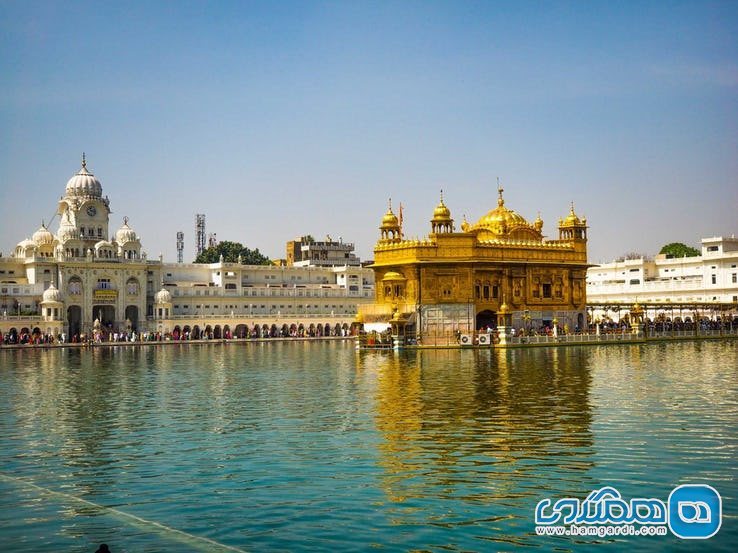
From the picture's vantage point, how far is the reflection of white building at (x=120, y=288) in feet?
274

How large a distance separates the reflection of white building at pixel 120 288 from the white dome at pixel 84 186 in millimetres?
98

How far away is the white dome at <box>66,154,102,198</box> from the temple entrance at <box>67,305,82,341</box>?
11.9 meters

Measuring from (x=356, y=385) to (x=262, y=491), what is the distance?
16.2m

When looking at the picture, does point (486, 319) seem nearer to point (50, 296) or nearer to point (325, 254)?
point (50, 296)

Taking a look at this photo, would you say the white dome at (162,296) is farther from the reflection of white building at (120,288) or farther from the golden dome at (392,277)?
the golden dome at (392,277)

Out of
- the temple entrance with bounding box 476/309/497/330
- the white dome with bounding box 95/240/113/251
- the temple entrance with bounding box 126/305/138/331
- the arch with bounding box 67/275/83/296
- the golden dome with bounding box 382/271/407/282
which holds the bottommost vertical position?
the temple entrance with bounding box 476/309/497/330

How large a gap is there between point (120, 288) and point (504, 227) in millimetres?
41096

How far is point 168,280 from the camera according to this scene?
94312 millimetres

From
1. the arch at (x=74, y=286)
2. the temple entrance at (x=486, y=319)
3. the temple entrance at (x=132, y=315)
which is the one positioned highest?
the arch at (x=74, y=286)

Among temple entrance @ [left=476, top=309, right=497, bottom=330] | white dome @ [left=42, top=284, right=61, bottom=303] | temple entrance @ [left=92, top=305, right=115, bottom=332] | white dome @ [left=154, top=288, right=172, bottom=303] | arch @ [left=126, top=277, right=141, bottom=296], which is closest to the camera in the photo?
temple entrance @ [left=476, top=309, right=497, bottom=330]

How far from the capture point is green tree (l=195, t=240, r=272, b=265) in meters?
114
